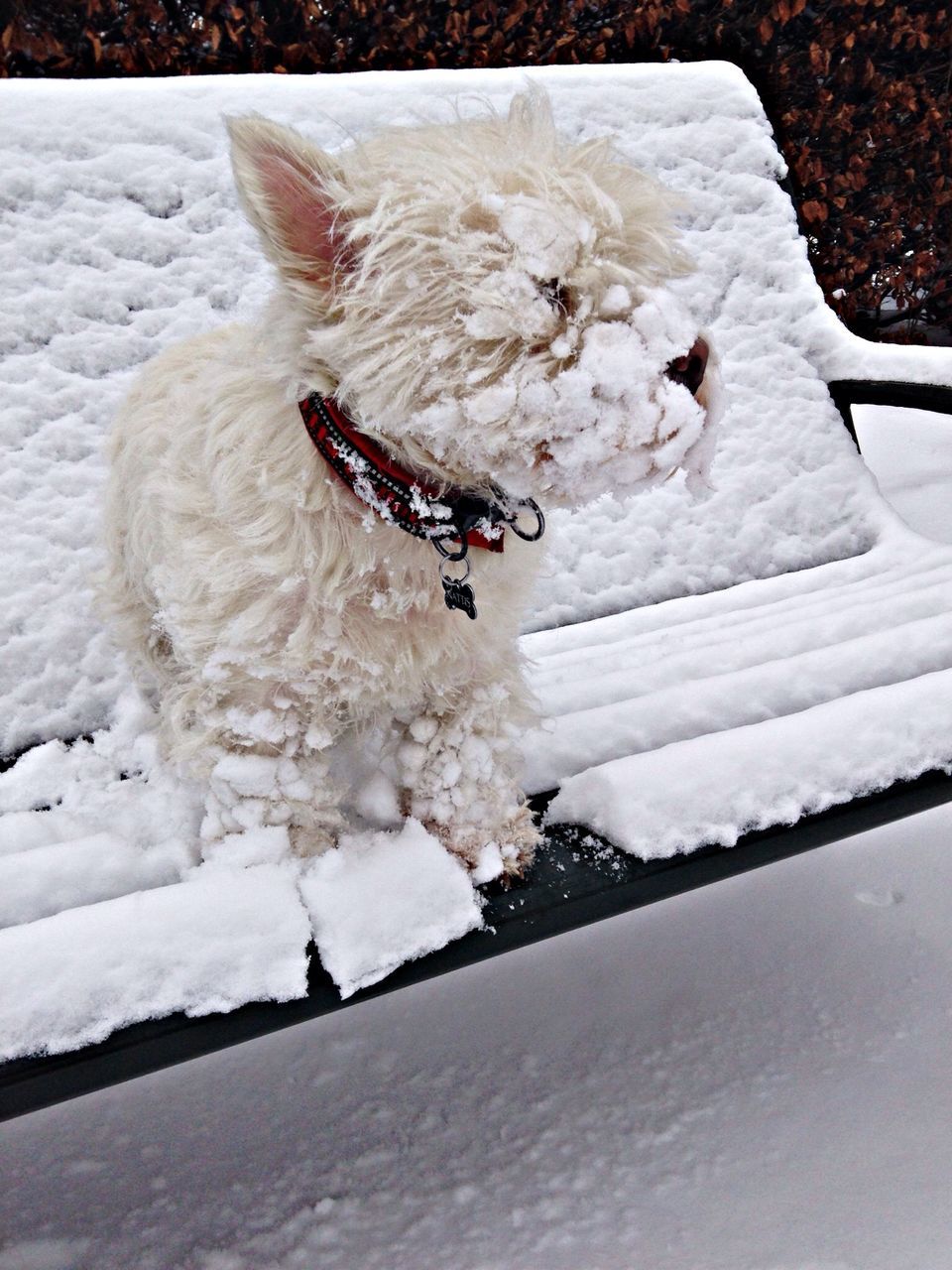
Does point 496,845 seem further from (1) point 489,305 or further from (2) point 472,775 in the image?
(1) point 489,305

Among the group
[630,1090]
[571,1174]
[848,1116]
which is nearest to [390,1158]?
[571,1174]

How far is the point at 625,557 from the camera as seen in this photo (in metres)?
2.79

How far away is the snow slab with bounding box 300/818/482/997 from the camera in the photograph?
1232 millimetres

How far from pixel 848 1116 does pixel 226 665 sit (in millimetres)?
1249

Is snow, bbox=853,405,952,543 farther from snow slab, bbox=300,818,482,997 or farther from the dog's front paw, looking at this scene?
snow slab, bbox=300,818,482,997

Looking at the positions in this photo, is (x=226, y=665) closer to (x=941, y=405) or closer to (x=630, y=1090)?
(x=630, y=1090)

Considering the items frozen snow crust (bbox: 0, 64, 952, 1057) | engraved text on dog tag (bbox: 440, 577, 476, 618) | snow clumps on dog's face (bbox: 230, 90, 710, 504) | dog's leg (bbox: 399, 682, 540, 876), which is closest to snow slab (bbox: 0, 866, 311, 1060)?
frozen snow crust (bbox: 0, 64, 952, 1057)

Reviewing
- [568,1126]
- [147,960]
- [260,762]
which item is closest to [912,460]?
[568,1126]

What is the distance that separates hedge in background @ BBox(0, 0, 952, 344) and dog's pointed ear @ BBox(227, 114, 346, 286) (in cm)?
269

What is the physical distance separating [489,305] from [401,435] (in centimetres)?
20

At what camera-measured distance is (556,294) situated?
116 centimetres

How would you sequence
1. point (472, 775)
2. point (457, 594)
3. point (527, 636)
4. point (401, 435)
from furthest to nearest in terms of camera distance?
1. point (527, 636)
2. point (472, 775)
3. point (457, 594)
4. point (401, 435)

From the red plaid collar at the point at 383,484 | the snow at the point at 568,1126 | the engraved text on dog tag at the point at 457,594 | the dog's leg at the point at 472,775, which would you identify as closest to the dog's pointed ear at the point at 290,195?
the red plaid collar at the point at 383,484

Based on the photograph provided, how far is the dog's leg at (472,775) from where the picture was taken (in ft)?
5.01
